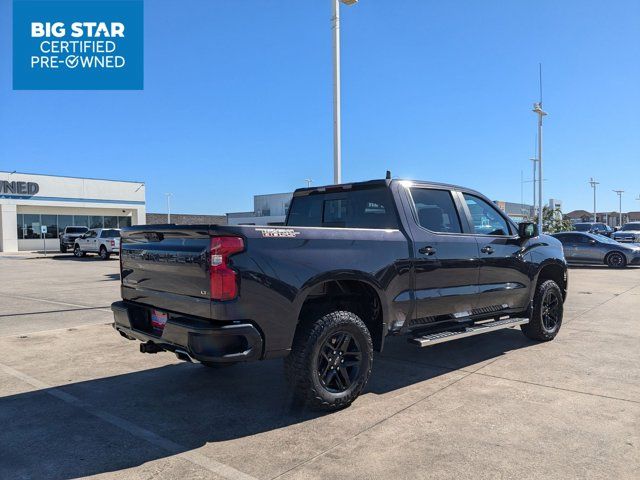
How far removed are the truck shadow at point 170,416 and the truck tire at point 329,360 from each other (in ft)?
0.56

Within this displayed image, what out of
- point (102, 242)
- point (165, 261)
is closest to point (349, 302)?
point (165, 261)

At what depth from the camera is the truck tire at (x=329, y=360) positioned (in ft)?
13.2

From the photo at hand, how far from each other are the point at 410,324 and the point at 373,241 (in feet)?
3.25

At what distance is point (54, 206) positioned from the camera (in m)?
40.6

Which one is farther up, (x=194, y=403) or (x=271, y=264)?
(x=271, y=264)

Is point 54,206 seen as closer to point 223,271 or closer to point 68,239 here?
point 68,239

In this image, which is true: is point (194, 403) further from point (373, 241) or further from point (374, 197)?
point (374, 197)

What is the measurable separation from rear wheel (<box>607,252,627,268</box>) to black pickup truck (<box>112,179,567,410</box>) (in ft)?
50.8

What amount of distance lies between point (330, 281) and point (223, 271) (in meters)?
1.02

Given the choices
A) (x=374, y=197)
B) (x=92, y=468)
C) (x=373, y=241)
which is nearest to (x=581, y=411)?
(x=373, y=241)

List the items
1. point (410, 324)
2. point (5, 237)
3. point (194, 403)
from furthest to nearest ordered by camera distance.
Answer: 1. point (5, 237)
2. point (410, 324)
3. point (194, 403)

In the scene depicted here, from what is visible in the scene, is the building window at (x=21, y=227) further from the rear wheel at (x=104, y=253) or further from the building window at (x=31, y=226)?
the rear wheel at (x=104, y=253)

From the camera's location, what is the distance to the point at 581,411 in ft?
13.6

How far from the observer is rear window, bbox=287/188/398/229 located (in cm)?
498
